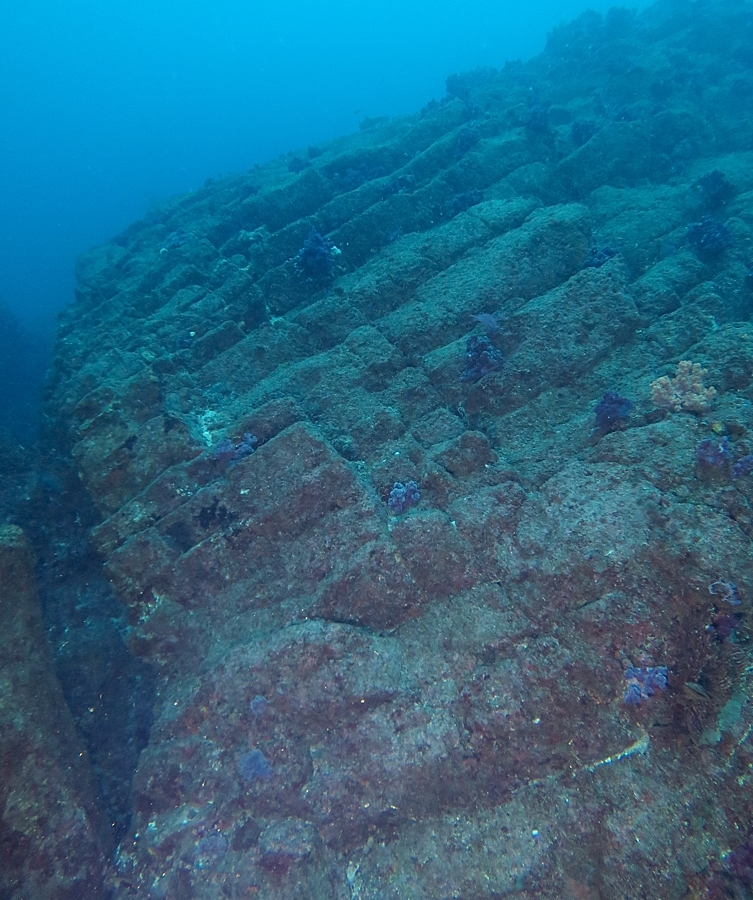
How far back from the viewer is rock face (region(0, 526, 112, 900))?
6.29 metres

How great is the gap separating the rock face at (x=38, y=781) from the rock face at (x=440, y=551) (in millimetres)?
692

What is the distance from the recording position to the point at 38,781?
21.9ft

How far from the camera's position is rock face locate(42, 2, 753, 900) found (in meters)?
6.09

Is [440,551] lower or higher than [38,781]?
lower

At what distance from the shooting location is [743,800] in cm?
545

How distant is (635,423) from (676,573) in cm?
294

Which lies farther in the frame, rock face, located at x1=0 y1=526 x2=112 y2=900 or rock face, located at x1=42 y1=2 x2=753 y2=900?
rock face, located at x1=0 y1=526 x2=112 y2=900

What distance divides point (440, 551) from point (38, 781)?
6687mm

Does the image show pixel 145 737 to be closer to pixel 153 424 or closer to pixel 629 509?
pixel 153 424

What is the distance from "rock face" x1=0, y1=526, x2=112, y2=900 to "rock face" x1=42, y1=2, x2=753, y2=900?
2.27 feet

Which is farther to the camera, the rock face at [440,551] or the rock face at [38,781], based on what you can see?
the rock face at [38,781]

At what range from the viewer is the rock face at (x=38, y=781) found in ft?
20.6

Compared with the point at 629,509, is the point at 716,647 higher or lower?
lower

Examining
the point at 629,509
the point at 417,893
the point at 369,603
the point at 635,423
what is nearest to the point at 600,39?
the point at 635,423
